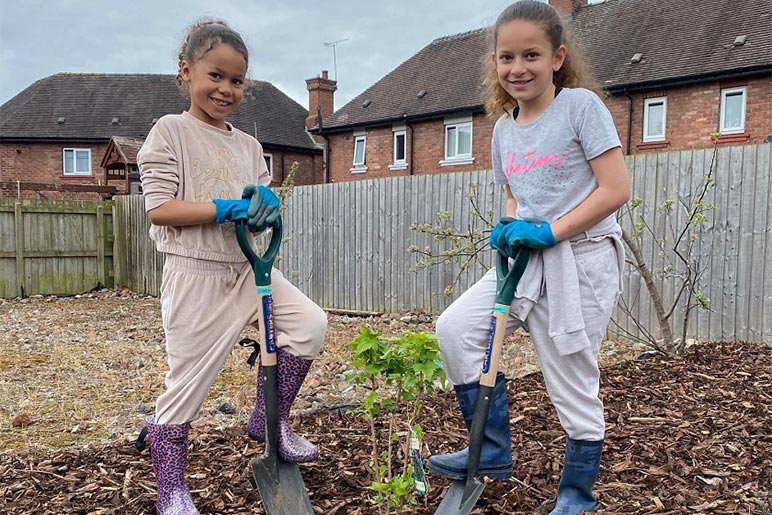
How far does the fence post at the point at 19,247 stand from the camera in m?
11.8

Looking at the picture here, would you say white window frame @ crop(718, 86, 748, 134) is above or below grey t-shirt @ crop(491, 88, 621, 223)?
above

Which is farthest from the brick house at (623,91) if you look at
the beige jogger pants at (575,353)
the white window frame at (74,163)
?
the beige jogger pants at (575,353)

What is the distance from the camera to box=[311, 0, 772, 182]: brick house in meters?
13.9

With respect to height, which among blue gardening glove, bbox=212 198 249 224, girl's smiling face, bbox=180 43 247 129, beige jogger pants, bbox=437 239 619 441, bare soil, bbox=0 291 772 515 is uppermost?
girl's smiling face, bbox=180 43 247 129

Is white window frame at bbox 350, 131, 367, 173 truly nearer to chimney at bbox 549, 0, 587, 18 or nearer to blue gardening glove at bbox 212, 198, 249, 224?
chimney at bbox 549, 0, 587, 18

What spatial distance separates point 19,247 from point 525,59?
12.0m

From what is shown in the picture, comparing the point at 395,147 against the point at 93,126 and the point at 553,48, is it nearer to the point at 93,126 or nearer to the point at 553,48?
the point at 93,126

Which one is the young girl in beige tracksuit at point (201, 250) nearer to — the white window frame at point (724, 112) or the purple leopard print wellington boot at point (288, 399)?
the purple leopard print wellington boot at point (288, 399)

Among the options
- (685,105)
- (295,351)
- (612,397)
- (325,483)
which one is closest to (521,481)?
(325,483)

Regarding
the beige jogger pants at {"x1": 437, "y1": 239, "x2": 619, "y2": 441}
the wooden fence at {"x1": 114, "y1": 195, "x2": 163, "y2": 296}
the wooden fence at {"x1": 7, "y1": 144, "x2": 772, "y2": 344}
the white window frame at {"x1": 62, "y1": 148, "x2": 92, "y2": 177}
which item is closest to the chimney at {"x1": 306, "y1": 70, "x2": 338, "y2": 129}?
the white window frame at {"x1": 62, "y1": 148, "x2": 92, "y2": 177}

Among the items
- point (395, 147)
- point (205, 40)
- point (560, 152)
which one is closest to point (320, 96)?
point (395, 147)

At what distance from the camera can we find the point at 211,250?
244 cm

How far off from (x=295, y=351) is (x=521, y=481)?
3.48ft

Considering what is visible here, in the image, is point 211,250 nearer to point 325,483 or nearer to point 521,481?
point 325,483
